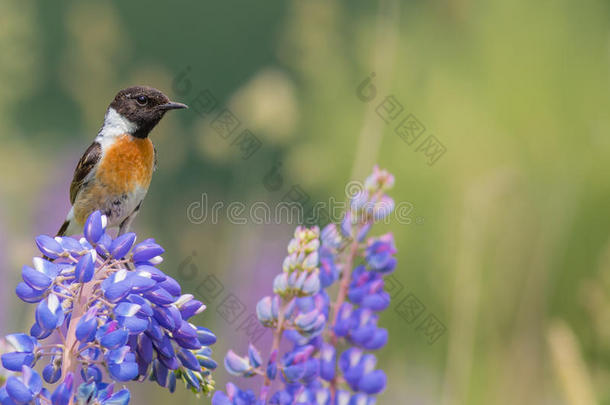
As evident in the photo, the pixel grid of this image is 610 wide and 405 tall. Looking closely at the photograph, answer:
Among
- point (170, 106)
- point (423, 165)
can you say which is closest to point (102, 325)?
point (170, 106)

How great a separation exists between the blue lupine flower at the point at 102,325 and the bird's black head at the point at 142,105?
1.59m

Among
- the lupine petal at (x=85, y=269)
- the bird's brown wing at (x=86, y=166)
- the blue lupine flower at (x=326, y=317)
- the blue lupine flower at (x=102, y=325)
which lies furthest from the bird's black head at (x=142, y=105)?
the lupine petal at (x=85, y=269)

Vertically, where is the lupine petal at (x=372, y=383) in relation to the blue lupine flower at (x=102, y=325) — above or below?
above

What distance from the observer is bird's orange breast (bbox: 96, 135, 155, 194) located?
10.1 feet

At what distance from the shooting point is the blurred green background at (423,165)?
11.3 feet

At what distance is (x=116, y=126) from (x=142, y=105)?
165mm

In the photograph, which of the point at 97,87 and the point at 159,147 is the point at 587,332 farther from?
the point at 97,87

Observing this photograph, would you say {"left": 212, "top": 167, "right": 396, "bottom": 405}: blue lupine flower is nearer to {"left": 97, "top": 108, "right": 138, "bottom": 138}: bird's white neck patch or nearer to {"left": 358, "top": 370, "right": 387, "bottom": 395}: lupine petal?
{"left": 358, "top": 370, "right": 387, "bottom": 395}: lupine petal

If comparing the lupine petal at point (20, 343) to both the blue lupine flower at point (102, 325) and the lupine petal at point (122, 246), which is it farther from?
the lupine petal at point (122, 246)

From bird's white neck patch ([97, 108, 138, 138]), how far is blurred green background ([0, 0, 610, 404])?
13.9 inches

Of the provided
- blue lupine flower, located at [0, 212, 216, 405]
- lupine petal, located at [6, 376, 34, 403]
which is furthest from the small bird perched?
lupine petal, located at [6, 376, 34, 403]

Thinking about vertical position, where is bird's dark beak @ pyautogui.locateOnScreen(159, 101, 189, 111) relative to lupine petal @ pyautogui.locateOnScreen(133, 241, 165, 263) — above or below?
above

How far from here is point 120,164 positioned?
309 cm

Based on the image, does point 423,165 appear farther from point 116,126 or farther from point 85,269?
point 85,269
